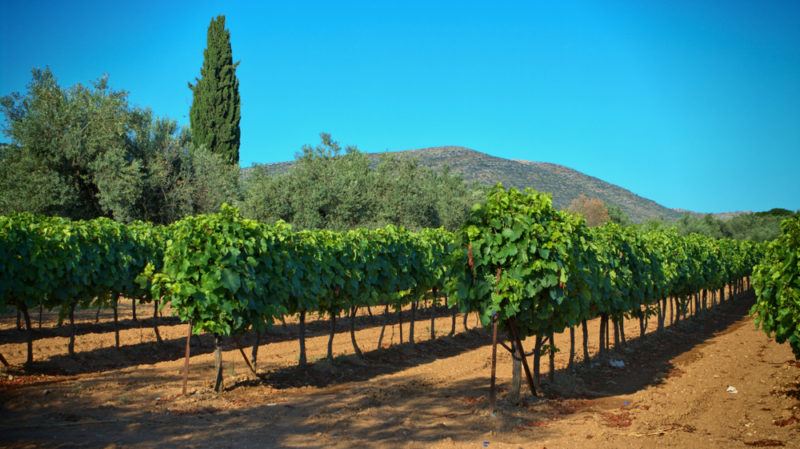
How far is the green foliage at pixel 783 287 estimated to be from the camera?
1052 cm

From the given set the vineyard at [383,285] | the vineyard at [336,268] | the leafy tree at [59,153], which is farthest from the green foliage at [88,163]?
the vineyard at [336,268]

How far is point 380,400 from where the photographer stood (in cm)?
1130

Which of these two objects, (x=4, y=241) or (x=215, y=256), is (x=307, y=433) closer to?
(x=215, y=256)

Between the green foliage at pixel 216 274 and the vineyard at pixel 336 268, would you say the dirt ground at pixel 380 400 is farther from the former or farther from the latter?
the green foliage at pixel 216 274

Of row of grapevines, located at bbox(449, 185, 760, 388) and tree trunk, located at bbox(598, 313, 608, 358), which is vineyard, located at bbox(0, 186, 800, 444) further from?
tree trunk, located at bbox(598, 313, 608, 358)

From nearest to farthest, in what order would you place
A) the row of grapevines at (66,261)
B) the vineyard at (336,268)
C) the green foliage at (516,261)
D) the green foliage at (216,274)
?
the green foliage at (516,261), the vineyard at (336,268), the green foliage at (216,274), the row of grapevines at (66,261)

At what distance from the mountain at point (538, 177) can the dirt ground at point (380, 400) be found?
74792 millimetres

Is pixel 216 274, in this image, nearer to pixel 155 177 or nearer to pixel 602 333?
pixel 602 333

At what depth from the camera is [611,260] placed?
610 inches

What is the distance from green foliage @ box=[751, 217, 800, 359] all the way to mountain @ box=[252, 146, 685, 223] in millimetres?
78934

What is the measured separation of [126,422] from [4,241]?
5653 mm

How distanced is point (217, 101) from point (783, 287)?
37.6m

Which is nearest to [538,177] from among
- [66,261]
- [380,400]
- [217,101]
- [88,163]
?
[217,101]

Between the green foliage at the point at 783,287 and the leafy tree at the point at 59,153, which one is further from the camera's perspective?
the leafy tree at the point at 59,153
